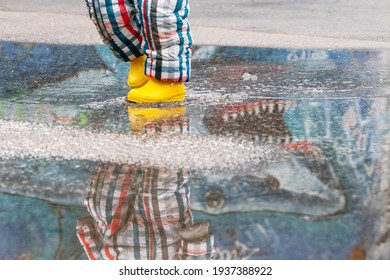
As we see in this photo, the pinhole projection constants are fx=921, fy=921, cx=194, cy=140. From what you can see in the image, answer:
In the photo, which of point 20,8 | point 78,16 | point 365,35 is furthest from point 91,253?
point 20,8

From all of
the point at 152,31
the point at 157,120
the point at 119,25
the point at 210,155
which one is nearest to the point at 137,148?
the point at 210,155

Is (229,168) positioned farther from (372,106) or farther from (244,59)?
(244,59)

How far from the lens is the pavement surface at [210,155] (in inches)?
101

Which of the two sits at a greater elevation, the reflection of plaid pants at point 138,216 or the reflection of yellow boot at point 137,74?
the reflection of plaid pants at point 138,216

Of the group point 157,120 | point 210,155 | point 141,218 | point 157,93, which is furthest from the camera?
point 157,93

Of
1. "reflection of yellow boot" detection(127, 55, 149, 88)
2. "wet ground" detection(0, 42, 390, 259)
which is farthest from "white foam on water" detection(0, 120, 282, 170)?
"reflection of yellow boot" detection(127, 55, 149, 88)

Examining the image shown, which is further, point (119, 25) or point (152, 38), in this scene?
point (119, 25)

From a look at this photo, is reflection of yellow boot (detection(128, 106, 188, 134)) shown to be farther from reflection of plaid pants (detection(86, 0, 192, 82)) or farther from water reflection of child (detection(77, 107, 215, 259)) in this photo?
water reflection of child (detection(77, 107, 215, 259))

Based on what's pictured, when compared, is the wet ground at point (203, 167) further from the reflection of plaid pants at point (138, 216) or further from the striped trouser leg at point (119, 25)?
the striped trouser leg at point (119, 25)

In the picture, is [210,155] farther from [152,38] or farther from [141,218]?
[152,38]

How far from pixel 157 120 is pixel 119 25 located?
615 millimetres

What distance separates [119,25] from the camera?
413 centimetres

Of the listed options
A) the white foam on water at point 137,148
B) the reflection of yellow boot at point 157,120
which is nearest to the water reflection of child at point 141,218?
the white foam on water at point 137,148

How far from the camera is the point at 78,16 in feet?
24.1
